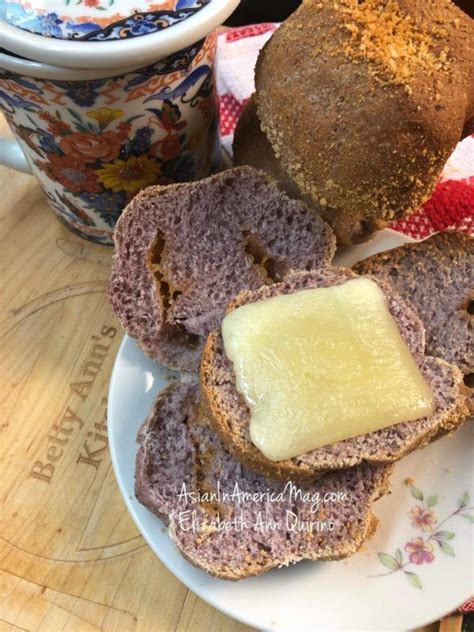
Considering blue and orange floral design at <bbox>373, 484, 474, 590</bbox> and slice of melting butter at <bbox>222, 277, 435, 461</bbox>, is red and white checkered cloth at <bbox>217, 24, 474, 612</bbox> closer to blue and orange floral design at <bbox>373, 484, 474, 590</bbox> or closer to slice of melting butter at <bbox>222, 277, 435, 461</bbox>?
slice of melting butter at <bbox>222, 277, 435, 461</bbox>

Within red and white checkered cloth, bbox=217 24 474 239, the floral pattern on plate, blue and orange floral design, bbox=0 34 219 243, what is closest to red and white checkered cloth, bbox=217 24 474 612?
red and white checkered cloth, bbox=217 24 474 239

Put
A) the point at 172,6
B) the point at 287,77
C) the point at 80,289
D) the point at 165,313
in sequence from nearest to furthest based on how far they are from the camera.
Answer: the point at 172,6, the point at 287,77, the point at 165,313, the point at 80,289

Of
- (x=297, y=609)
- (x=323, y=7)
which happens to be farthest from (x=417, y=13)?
(x=297, y=609)

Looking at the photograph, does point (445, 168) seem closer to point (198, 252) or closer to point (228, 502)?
point (198, 252)

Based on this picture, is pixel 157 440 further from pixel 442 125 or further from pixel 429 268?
pixel 442 125

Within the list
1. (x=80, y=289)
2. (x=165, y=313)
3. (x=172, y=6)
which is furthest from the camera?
(x=80, y=289)

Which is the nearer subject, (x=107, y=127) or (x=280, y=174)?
(x=107, y=127)

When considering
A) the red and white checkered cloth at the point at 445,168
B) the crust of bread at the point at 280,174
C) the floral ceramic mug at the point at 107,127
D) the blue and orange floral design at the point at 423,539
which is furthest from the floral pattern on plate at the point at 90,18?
the blue and orange floral design at the point at 423,539

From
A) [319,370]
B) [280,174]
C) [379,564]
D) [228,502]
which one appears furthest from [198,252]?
[379,564]
